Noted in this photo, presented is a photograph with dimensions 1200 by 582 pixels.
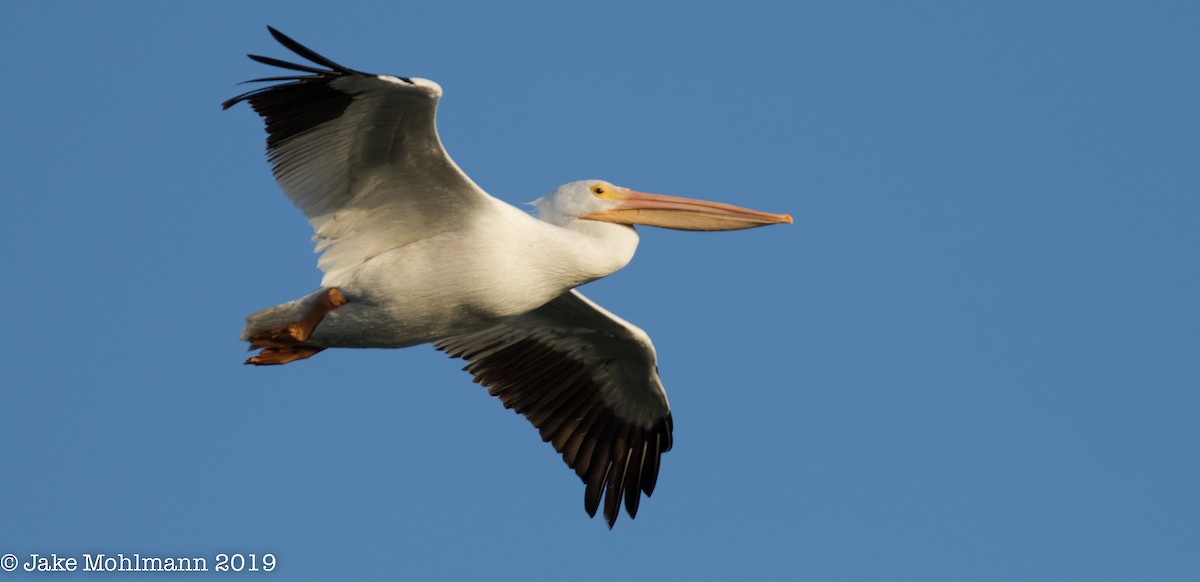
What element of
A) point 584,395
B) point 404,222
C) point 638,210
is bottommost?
point 584,395

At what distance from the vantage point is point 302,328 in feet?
32.2

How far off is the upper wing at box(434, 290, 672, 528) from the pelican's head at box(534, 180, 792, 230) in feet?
5.16

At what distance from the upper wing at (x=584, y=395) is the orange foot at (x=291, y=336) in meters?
2.19

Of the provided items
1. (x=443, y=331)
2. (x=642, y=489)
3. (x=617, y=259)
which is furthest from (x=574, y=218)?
(x=642, y=489)

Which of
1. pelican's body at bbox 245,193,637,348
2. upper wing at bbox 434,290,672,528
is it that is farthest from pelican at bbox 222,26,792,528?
upper wing at bbox 434,290,672,528

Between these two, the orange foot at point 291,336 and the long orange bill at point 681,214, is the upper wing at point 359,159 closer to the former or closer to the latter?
the orange foot at point 291,336

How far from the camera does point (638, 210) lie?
410 inches

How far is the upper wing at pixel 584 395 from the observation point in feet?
39.2

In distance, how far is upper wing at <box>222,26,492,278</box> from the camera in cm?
887

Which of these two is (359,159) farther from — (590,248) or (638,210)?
(638,210)

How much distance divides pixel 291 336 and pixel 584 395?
10.0 feet

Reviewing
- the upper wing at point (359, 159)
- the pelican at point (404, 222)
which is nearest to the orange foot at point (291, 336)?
the pelican at point (404, 222)

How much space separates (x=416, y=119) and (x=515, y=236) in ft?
3.69

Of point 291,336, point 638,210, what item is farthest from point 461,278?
point 638,210
